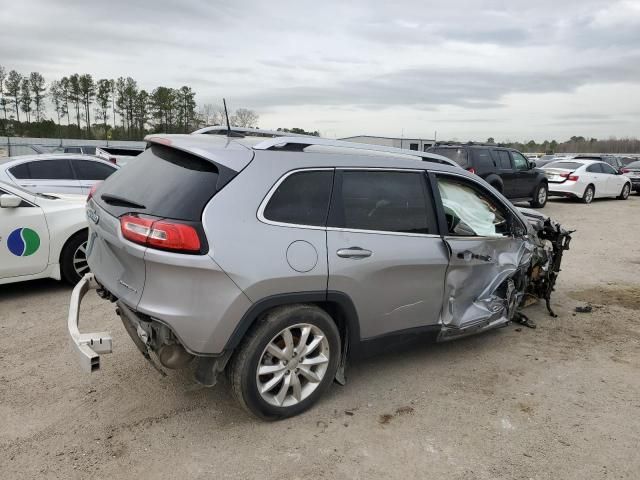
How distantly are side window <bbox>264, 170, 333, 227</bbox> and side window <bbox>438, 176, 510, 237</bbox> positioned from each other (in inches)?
44.5

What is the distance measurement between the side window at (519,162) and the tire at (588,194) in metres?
3.81

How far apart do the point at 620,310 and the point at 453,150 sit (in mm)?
8348

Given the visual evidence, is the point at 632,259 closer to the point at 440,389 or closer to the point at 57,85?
the point at 440,389

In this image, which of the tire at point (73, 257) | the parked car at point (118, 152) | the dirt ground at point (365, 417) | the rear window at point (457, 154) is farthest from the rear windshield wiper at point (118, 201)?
the parked car at point (118, 152)

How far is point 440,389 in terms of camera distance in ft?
12.4

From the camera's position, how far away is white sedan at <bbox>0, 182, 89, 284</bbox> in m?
5.42

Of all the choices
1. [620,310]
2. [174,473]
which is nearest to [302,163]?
[174,473]

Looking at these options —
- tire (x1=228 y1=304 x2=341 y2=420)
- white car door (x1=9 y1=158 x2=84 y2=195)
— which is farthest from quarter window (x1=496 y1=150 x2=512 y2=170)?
tire (x1=228 y1=304 x2=341 y2=420)

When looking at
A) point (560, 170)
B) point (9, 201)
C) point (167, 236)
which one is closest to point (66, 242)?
point (9, 201)

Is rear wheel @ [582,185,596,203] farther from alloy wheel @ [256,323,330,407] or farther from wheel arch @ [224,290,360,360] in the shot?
alloy wheel @ [256,323,330,407]

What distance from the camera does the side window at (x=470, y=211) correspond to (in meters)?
4.05

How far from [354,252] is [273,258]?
0.60 metres

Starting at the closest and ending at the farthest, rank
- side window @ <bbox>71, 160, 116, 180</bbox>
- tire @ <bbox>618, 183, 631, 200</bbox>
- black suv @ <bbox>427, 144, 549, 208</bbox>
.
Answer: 1. side window @ <bbox>71, 160, 116, 180</bbox>
2. black suv @ <bbox>427, 144, 549, 208</bbox>
3. tire @ <bbox>618, 183, 631, 200</bbox>

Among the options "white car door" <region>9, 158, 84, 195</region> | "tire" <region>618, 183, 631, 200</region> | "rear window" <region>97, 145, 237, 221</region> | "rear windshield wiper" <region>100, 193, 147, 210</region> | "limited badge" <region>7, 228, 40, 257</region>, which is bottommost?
"tire" <region>618, 183, 631, 200</region>
